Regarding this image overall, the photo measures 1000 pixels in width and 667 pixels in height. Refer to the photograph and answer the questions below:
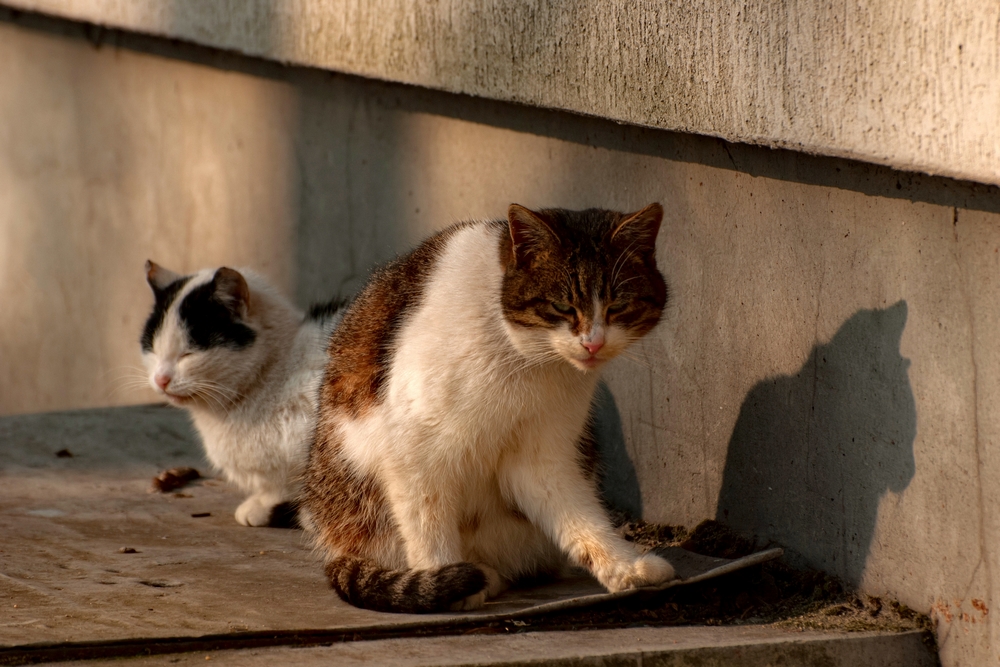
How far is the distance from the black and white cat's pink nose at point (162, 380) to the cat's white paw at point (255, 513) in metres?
0.53

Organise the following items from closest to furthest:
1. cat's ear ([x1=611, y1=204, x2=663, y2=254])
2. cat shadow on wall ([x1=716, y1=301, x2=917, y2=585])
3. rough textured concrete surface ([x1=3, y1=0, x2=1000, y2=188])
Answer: rough textured concrete surface ([x1=3, y1=0, x2=1000, y2=188]) → cat shadow on wall ([x1=716, y1=301, x2=917, y2=585]) → cat's ear ([x1=611, y1=204, x2=663, y2=254])

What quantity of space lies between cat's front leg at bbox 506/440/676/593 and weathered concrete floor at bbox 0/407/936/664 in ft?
0.71

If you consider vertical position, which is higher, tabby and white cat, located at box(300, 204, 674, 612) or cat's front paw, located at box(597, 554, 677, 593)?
tabby and white cat, located at box(300, 204, 674, 612)

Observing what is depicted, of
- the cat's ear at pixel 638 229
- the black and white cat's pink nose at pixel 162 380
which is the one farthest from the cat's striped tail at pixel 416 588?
the black and white cat's pink nose at pixel 162 380

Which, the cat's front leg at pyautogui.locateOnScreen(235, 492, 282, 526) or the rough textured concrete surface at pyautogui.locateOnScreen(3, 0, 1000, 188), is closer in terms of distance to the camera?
the rough textured concrete surface at pyautogui.locateOnScreen(3, 0, 1000, 188)

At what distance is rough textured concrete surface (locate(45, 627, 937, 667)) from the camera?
250 centimetres

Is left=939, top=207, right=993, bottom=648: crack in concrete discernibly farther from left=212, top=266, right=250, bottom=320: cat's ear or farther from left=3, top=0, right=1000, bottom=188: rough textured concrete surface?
left=212, top=266, right=250, bottom=320: cat's ear

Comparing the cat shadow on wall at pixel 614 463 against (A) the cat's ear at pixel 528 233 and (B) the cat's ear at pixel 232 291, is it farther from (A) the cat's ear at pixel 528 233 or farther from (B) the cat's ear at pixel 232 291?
(B) the cat's ear at pixel 232 291

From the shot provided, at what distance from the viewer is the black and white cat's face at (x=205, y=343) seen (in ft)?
13.3

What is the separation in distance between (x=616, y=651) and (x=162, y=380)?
86.4 inches

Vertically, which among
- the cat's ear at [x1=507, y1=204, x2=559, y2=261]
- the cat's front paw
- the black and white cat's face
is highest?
the cat's ear at [x1=507, y1=204, x2=559, y2=261]

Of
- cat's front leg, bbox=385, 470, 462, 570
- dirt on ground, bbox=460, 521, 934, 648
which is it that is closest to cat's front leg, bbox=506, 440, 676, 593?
dirt on ground, bbox=460, 521, 934, 648

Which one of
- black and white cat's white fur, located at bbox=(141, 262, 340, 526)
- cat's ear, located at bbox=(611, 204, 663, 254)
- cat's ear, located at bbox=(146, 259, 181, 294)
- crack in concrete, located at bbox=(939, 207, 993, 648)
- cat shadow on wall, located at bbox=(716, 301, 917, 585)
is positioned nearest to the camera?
crack in concrete, located at bbox=(939, 207, 993, 648)

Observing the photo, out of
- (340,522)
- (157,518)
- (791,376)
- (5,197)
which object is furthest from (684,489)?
(5,197)
